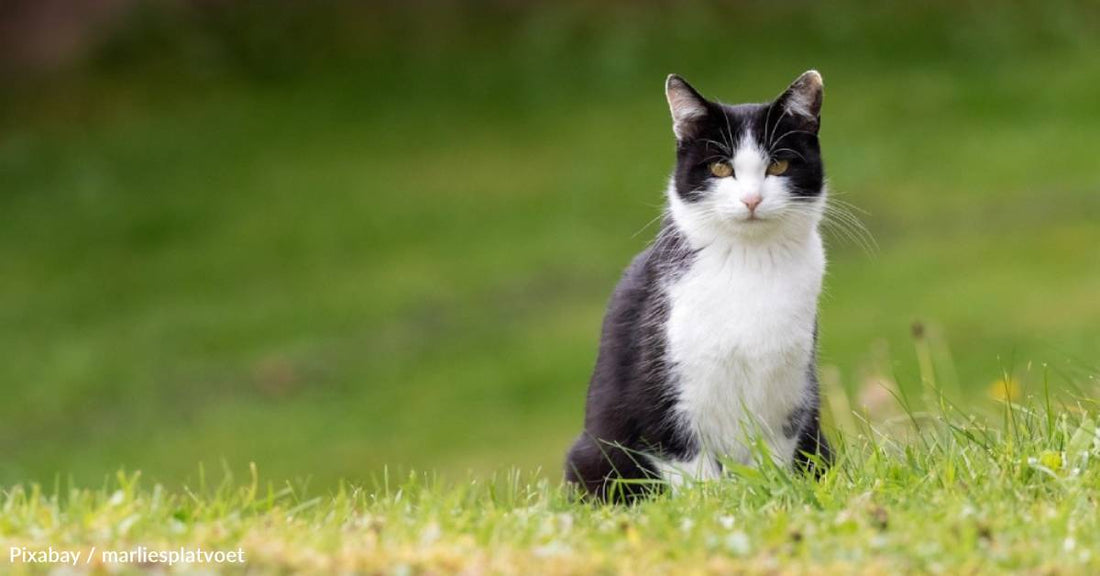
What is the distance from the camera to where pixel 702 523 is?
5.87 meters

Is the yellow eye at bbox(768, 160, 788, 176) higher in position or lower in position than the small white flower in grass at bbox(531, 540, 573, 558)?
higher

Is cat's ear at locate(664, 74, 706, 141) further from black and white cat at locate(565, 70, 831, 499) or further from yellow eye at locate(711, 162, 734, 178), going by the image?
yellow eye at locate(711, 162, 734, 178)

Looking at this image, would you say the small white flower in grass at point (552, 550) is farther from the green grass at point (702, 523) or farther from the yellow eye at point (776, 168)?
the yellow eye at point (776, 168)

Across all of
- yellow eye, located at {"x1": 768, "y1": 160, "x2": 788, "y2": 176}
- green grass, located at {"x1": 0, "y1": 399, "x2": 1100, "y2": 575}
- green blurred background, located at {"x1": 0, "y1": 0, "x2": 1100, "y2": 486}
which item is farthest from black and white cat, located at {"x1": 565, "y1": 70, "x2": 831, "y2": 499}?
green blurred background, located at {"x1": 0, "y1": 0, "x2": 1100, "y2": 486}

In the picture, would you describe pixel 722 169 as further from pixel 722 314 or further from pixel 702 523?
pixel 702 523

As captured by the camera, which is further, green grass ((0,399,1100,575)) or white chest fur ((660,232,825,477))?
white chest fur ((660,232,825,477))

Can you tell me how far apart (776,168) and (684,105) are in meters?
0.47

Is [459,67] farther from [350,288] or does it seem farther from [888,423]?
[888,423]

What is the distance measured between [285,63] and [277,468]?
9.46 m

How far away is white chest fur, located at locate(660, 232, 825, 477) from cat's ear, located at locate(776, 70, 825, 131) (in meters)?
0.59

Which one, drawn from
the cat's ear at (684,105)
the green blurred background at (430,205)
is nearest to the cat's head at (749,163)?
the cat's ear at (684,105)

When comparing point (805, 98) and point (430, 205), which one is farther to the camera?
point (430, 205)

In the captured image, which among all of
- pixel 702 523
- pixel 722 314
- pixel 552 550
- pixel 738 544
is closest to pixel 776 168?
pixel 722 314

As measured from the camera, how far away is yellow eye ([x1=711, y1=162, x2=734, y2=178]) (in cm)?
727
